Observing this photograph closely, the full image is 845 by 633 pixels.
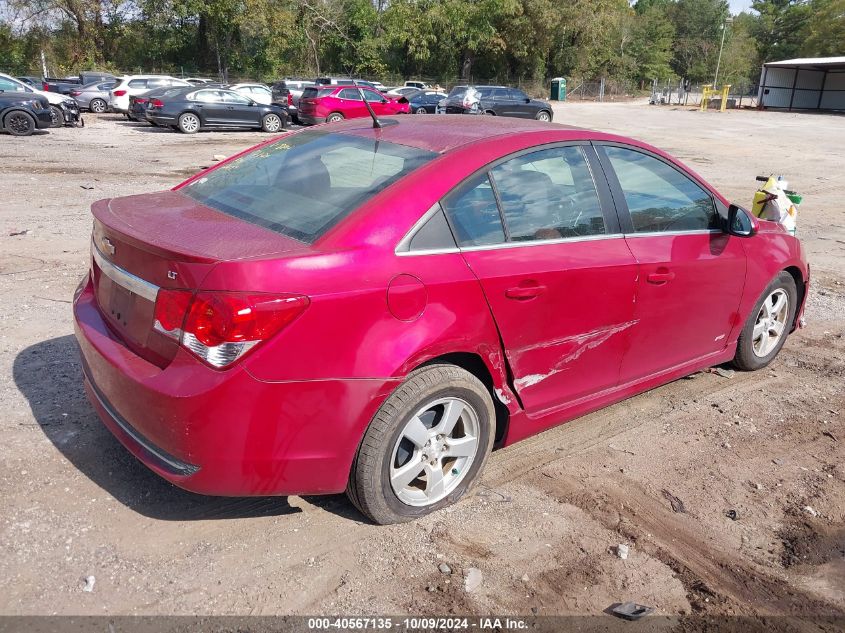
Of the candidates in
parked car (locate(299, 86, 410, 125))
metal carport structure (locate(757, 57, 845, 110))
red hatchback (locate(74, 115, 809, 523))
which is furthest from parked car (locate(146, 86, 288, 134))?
metal carport structure (locate(757, 57, 845, 110))

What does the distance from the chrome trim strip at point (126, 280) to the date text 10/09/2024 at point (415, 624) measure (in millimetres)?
1410

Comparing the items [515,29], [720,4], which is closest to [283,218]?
[515,29]

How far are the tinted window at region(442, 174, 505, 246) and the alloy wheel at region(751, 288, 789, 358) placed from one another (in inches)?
99.5

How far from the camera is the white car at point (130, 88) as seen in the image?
25781 millimetres

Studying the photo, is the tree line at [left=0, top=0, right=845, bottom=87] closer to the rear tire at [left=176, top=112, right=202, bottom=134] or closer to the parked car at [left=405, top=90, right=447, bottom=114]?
the parked car at [left=405, top=90, right=447, bottom=114]

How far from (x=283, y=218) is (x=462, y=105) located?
2427cm

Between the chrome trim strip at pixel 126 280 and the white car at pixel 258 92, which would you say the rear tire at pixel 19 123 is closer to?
the white car at pixel 258 92

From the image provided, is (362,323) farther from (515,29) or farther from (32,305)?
(515,29)

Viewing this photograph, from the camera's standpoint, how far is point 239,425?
268cm

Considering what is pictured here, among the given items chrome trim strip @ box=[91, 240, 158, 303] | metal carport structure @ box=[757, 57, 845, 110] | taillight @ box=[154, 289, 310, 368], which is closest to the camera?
taillight @ box=[154, 289, 310, 368]

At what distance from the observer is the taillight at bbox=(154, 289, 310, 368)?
2.62 metres

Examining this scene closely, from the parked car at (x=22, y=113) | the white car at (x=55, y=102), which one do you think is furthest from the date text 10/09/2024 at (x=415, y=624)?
the white car at (x=55, y=102)

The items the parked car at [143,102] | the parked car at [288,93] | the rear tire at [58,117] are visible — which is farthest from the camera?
the parked car at [288,93]

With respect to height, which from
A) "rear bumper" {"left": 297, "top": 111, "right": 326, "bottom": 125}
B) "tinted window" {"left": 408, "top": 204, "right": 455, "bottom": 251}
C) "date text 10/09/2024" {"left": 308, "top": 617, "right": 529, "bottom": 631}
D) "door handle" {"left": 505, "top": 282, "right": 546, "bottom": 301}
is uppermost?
"tinted window" {"left": 408, "top": 204, "right": 455, "bottom": 251}
